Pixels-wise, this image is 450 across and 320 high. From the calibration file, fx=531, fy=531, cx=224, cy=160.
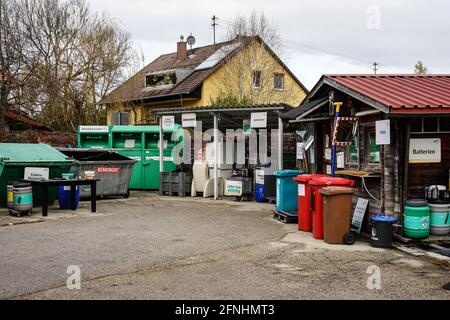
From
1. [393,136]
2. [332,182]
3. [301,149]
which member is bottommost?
[332,182]

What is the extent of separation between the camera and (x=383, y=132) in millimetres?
8805

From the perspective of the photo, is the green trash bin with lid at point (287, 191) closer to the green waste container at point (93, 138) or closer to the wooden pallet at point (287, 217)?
the wooden pallet at point (287, 217)

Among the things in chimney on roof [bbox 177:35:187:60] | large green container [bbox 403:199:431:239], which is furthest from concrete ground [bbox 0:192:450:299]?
chimney on roof [bbox 177:35:187:60]

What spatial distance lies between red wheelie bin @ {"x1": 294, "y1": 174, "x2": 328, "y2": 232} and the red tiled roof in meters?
1.84

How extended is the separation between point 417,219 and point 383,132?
151cm

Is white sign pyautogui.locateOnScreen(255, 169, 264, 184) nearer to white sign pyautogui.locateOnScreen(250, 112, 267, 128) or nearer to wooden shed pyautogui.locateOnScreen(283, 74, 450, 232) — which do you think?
white sign pyautogui.locateOnScreen(250, 112, 267, 128)

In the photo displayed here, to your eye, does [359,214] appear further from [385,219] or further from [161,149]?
[161,149]

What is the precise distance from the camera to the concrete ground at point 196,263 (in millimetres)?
5828

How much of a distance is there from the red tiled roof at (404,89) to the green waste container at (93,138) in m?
10.3

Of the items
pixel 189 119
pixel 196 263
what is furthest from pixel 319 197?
pixel 189 119

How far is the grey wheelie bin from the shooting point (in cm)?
1529

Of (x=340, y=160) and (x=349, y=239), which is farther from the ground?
(x=340, y=160)
